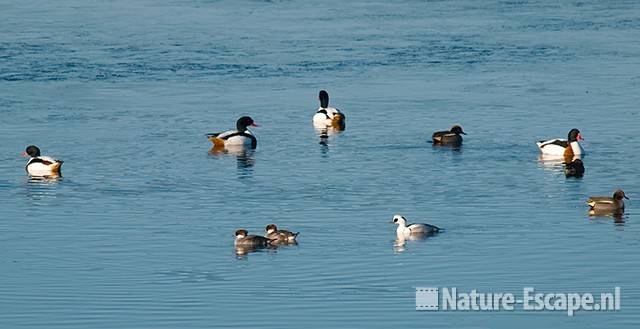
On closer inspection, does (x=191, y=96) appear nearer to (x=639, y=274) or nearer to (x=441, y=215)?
(x=441, y=215)

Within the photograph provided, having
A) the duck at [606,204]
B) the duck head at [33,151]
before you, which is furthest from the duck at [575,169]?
the duck head at [33,151]

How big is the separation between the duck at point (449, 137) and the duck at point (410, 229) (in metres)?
8.85

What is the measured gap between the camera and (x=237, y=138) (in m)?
34.1

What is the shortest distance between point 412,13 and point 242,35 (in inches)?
293

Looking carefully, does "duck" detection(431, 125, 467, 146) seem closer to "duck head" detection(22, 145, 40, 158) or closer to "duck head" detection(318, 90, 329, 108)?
"duck head" detection(318, 90, 329, 108)

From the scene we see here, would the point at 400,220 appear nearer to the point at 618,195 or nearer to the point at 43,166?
the point at 618,195

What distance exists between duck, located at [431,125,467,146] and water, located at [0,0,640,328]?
451 millimetres

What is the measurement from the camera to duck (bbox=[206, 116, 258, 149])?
112 feet


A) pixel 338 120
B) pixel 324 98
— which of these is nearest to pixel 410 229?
pixel 338 120

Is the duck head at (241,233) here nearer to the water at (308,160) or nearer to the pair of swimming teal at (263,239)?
the pair of swimming teal at (263,239)

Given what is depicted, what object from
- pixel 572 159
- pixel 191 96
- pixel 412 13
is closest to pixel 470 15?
pixel 412 13

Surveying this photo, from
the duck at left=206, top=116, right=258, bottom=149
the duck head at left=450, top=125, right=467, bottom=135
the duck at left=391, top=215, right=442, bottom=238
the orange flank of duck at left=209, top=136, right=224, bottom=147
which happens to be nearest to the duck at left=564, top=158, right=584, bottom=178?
the duck head at left=450, top=125, right=467, bottom=135

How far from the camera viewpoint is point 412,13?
54.2 meters

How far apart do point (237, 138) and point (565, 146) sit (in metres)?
7.43
